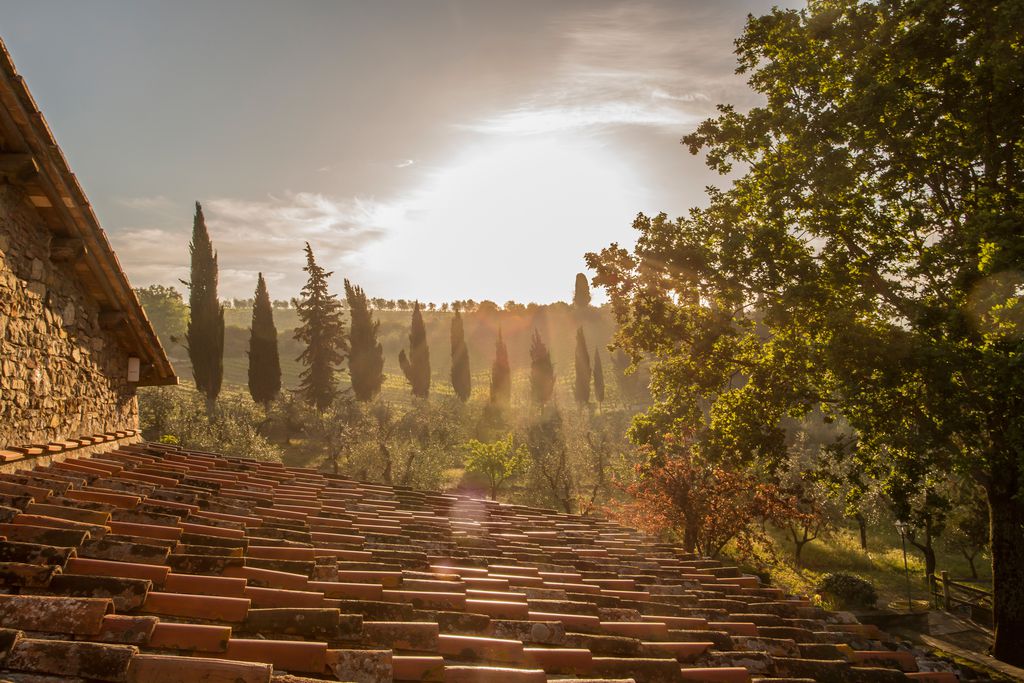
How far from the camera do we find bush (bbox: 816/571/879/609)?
18.5 meters

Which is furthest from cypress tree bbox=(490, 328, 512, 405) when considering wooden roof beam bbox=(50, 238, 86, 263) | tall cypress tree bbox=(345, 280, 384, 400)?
wooden roof beam bbox=(50, 238, 86, 263)

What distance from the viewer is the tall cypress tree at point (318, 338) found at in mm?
43500

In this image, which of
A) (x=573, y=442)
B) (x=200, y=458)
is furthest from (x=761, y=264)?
(x=573, y=442)

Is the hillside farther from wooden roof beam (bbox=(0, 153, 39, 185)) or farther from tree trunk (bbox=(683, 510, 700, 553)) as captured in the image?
wooden roof beam (bbox=(0, 153, 39, 185))

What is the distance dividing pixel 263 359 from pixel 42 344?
1428 inches

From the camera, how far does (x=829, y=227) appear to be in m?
11.6

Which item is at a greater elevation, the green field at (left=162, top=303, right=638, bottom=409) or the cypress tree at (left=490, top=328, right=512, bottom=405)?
the green field at (left=162, top=303, right=638, bottom=409)

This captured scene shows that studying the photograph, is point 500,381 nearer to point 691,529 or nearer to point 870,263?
point 691,529

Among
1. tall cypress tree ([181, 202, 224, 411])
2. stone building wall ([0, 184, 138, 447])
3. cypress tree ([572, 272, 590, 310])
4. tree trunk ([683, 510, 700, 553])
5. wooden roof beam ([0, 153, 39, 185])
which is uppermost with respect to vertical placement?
cypress tree ([572, 272, 590, 310])

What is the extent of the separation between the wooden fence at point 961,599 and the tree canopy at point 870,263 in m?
6.33

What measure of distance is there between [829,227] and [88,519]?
12.8m

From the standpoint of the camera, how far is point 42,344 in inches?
257

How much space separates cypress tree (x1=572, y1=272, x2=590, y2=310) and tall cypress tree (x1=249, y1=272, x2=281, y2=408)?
60310 millimetres

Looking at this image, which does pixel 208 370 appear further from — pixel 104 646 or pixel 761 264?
pixel 104 646
